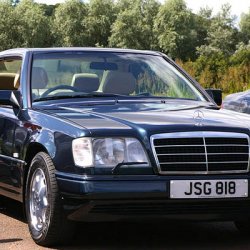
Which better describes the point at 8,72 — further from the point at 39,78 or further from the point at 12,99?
the point at 12,99

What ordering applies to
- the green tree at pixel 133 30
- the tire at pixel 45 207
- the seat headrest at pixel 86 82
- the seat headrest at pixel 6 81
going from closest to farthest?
the tire at pixel 45 207 < the seat headrest at pixel 86 82 < the seat headrest at pixel 6 81 < the green tree at pixel 133 30

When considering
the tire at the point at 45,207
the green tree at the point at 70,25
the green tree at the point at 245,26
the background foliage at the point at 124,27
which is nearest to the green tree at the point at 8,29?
the background foliage at the point at 124,27

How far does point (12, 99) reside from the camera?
6184 mm

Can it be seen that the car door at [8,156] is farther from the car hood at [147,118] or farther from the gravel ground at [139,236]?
the car hood at [147,118]

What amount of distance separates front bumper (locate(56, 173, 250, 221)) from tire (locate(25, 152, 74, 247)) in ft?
0.33

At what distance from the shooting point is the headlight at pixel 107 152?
500cm

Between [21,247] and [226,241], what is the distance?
1530mm

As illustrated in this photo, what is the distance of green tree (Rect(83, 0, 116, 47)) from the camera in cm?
10565

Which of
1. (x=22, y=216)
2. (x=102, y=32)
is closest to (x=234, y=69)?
(x=22, y=216)

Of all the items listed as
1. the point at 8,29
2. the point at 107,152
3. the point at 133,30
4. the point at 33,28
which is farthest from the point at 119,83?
the point at 33,28

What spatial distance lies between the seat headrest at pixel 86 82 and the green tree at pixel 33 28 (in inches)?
3655

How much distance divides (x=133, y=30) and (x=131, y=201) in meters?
97.1

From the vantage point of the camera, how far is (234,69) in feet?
92.3

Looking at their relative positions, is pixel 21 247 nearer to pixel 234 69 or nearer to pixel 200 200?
pixel 200 200
